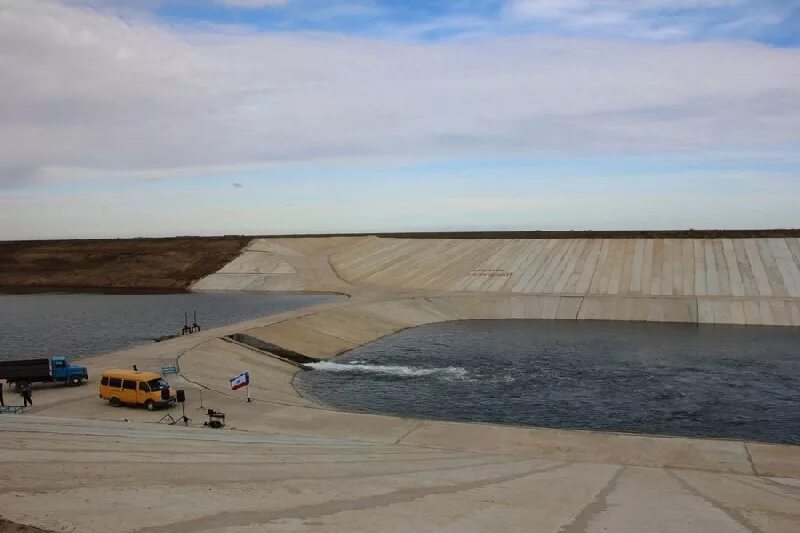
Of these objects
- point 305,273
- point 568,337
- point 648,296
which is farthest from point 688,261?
point 305,273

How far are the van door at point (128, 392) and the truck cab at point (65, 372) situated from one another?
5542 millimetres

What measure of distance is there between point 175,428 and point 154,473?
10634mm

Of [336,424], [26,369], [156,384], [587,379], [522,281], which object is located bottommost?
[587,379]

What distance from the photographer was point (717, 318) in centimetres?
6744

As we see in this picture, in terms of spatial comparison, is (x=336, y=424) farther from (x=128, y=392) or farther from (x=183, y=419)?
(x=128, y=392)

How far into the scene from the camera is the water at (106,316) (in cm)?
5394

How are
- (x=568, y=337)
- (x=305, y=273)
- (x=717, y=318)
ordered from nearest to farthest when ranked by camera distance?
(x=568, y=337), (x=717, y=318), (x=305, y=273)

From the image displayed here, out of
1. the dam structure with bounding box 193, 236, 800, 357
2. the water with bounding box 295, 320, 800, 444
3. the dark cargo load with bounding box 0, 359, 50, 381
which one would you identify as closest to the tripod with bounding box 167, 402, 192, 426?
the dark cargo load with bounding box 0, 359, 50, 381

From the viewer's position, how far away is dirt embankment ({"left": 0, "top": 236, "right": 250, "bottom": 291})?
106 meters

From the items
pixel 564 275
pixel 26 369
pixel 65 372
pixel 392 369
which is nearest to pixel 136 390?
pixel 65 372

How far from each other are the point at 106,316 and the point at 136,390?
4557 cm

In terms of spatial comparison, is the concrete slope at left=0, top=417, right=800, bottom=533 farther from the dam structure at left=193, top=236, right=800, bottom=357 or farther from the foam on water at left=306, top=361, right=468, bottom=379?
the dam structure at left=193, top=236, right=800, bottom=357

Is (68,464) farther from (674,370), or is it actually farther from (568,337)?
(568,337)

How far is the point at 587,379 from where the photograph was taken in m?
41.7
